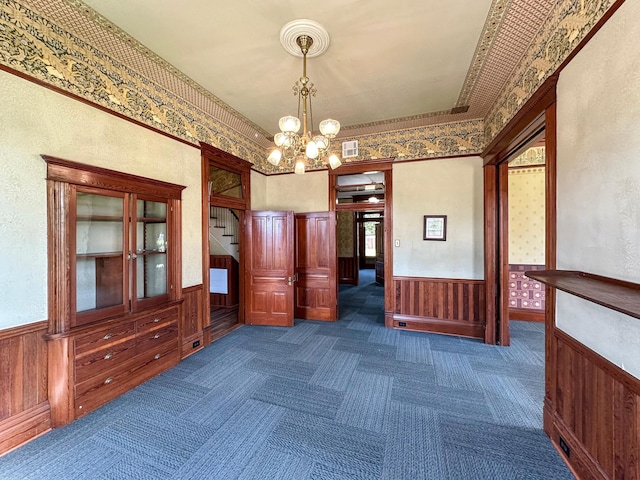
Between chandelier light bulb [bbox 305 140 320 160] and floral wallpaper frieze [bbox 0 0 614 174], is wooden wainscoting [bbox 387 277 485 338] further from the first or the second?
chandelier light bulb [bbox 305 140 320 160]

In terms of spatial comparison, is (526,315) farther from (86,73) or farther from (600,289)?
(86,73)

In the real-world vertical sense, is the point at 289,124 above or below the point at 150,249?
above

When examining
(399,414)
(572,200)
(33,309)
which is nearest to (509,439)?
(399,414)

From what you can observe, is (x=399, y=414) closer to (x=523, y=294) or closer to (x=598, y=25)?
(x=598, y=25)

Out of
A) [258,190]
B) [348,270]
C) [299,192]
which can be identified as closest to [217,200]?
[258,190]

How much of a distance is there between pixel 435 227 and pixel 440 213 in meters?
0.23

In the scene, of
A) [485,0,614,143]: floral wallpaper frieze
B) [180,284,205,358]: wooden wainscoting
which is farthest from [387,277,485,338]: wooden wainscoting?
[180,284,205,358]: wooden wainscoting

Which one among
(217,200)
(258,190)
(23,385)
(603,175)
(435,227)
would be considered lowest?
(23,385)

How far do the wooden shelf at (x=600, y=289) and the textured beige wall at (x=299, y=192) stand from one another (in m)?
3.59

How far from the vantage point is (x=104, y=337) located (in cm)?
241

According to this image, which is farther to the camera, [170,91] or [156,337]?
[170,91]

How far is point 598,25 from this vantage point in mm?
1490

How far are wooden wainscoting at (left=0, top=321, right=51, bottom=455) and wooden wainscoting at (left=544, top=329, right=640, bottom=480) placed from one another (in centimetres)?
381

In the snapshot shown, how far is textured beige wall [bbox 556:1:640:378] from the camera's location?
1.28 metres
